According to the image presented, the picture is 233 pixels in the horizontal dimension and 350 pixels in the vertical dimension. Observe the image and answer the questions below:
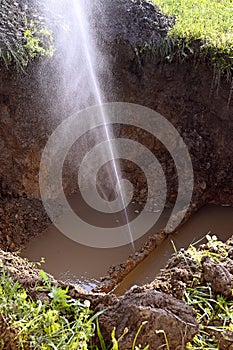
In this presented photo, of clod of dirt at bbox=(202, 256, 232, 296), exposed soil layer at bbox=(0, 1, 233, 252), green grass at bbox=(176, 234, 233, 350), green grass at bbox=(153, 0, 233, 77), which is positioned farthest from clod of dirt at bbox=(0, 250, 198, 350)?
green grass at bbox=(153, 0, 233, 77)

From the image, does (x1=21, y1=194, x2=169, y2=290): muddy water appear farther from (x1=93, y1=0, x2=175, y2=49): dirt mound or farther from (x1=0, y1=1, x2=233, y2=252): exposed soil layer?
(x1=93, y1=0, x2=175, y2=49): dirt mound

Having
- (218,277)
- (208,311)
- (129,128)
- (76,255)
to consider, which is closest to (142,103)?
(129,128)

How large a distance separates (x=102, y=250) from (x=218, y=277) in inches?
75.5

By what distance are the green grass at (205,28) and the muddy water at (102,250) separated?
152 centimetres

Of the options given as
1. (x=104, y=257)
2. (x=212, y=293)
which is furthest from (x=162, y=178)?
(x=212, y=293)

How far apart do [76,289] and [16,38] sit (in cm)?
286

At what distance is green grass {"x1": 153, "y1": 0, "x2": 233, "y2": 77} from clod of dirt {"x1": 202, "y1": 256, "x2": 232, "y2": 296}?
2.67 m

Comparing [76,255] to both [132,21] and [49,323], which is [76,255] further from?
[132,21]

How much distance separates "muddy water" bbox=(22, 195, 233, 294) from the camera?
13.1 ft

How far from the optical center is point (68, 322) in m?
2.20

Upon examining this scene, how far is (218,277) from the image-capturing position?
98.8 inches

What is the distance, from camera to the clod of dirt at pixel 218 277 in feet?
8.12

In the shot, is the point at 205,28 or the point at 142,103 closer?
the point at 205,28

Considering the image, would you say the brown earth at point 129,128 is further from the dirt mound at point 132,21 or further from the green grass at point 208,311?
the green grass at point 208,311
